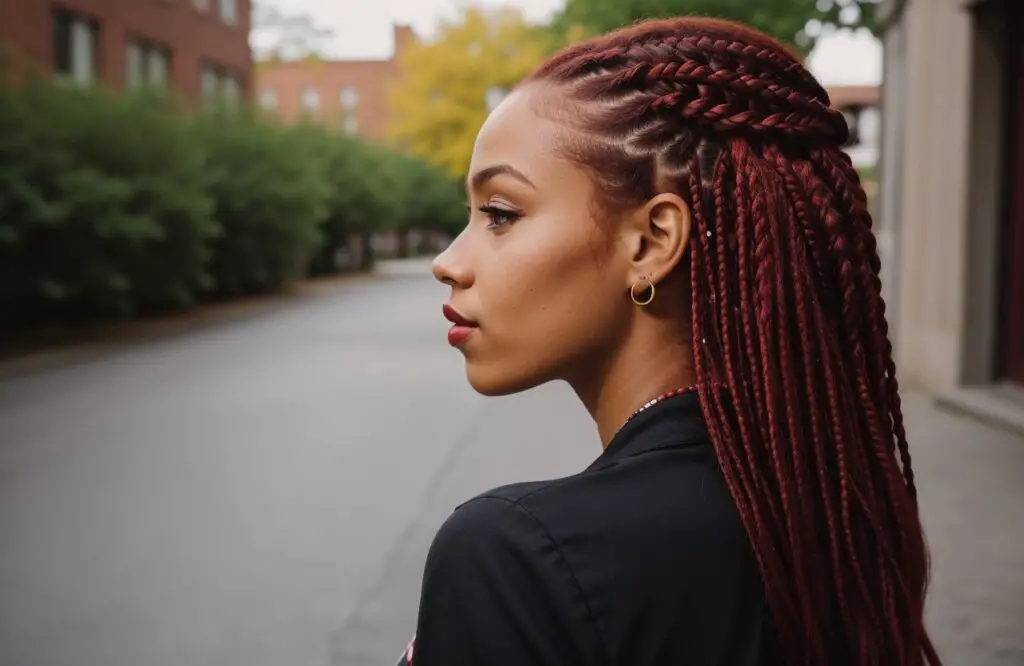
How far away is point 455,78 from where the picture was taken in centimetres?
5250

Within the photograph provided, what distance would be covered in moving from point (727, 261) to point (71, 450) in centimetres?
772

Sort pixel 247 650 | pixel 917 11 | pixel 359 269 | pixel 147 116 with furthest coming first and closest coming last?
pixel 359 269, pixel 147 116, pixel 917 11, pixel 247 650

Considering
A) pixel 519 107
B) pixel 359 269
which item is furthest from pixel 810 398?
pixel 359 269

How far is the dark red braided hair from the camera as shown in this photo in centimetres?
112

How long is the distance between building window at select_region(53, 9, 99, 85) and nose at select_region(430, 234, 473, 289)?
1042 inches

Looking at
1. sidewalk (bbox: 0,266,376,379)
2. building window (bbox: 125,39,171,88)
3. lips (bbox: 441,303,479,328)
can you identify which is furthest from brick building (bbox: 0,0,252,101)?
lips (bbox: 441,303,479,328)

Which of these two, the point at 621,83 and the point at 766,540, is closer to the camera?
the point at 766,540

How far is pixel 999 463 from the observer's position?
739 centimetres

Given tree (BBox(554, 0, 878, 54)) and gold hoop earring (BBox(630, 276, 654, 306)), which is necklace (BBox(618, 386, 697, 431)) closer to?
gold hoop earring (BBox(630, 276, 654, 306))

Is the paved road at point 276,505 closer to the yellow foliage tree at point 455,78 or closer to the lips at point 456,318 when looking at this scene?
the lips at point 456,318

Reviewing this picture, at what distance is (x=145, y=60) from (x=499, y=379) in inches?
1254

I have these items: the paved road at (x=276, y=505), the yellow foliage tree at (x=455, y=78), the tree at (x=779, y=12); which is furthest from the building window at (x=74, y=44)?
the yellow foliage tree at (x=455, y=78)

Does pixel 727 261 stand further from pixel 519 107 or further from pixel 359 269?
pixel 359 269

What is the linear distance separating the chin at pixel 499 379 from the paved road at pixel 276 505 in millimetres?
3018
